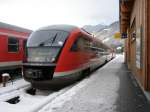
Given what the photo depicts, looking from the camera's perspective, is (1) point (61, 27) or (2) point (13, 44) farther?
(2) point (13, 44)

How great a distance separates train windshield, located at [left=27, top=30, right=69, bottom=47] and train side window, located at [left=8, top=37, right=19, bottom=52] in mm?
2364

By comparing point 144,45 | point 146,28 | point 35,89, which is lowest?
point 35,89

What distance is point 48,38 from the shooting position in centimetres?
879

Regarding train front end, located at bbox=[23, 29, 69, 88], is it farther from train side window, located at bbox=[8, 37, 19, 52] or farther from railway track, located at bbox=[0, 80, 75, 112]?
train side window, located at bbox=[8, 37, 19, 52]

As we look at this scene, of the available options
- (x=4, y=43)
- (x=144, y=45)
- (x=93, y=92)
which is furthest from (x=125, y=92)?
(x=4, y=43)

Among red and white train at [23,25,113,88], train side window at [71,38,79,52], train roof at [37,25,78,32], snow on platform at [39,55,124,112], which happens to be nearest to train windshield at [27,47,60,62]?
red and white train at [23,25,113,88]

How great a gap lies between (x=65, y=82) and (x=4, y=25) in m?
4.50

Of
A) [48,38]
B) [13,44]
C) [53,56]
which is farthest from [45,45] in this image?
[13,44]

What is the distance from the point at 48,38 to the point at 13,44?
3373mm

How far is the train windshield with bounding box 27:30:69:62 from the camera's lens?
327 inches

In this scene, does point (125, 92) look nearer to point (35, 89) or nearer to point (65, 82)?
point (65, 82)

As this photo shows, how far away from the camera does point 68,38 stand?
28.7 ft

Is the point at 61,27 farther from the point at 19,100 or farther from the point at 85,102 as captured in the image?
the point at 85,102

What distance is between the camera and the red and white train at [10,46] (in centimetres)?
1046
